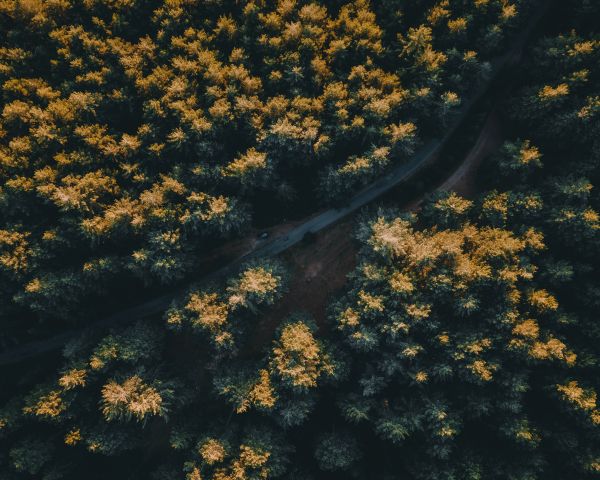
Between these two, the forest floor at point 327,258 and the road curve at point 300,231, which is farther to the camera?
the forest floor at point 327,258

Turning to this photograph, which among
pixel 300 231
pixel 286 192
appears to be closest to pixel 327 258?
pixel 300 231

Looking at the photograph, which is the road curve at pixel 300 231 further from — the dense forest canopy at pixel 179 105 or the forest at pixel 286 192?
the dense forest canopy at pixel 179 105

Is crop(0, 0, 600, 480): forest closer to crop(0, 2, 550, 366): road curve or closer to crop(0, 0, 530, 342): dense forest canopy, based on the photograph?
crop(0, 0, 530, 342): dense forest canopy

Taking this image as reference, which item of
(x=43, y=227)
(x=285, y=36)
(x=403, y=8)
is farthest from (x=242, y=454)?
(x=403, y=8)

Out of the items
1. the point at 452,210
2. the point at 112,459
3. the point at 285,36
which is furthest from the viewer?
the point at 112,459

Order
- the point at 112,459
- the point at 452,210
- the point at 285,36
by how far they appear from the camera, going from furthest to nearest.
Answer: the point at 112,459 → the point at 452,210 → the point at 285,36

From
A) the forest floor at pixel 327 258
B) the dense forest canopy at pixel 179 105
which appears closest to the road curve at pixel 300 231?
the forest floor at pixel 327 258

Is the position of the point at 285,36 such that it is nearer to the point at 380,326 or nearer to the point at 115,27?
the point at 115,27
